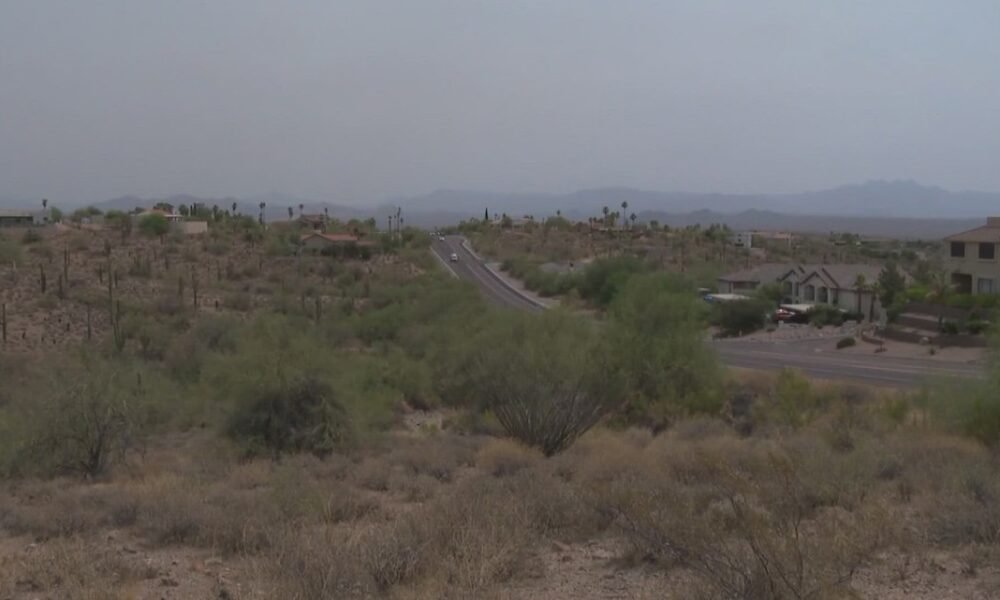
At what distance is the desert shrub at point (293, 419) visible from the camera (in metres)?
23.4

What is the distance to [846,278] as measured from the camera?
7781 cm

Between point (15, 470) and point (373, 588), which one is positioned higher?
point (373, 588)

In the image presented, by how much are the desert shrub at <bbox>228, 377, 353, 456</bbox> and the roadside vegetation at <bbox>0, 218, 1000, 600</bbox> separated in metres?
0.06

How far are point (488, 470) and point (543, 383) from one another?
564 centimetres

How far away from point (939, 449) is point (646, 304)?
13455 millimetres

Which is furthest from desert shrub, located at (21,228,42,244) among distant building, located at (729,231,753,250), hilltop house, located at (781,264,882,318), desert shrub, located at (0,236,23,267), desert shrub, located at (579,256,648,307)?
A: distant building, located at (729,231,753,250)

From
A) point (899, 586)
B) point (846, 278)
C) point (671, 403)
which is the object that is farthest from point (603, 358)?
point (846, 278)

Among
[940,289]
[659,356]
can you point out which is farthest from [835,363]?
[659,356]

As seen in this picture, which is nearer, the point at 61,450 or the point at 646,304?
the point at 61,450

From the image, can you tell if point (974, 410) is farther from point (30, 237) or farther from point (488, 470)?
point (30, 237)

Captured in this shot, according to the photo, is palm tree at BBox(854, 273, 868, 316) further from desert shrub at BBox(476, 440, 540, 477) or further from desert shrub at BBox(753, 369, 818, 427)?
desert shrub at BBox(476, 440, 540, 477)

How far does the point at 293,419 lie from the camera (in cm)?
2389

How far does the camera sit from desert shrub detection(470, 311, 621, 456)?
23.8 m

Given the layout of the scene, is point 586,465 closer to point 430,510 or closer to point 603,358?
point 430,510
